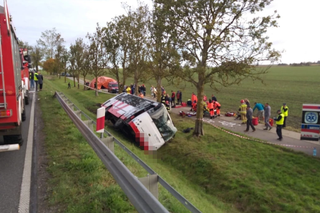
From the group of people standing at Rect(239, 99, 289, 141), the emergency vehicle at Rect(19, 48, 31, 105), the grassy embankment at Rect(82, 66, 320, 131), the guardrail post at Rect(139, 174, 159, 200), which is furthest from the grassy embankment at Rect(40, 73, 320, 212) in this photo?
the grassy embankment at Rect(82, 66, 320, 131)

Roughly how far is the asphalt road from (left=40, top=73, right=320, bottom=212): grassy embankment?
0.61 meters

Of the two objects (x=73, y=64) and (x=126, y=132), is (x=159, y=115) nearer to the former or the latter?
(x=126, y=132)

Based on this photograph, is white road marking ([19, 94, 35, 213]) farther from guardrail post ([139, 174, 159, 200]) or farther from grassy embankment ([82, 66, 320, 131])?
grassy embankment ([82, 66, 320, 131])

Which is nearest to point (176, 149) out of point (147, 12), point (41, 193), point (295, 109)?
point (41, 193)

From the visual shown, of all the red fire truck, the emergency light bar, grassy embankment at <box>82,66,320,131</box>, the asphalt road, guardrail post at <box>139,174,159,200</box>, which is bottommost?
grassy embankment at <box>82,66,320,131</box>

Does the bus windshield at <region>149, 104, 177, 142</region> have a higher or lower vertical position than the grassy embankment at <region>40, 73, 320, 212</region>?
higher

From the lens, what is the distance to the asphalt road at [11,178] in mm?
3771

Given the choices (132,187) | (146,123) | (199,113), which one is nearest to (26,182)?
(132,187)

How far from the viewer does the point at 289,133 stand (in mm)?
13625

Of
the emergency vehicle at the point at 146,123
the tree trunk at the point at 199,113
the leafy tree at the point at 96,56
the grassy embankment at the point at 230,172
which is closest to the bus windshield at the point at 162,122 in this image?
the emergency vehicle at the point at 146,123

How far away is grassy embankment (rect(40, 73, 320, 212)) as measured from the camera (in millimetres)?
7121

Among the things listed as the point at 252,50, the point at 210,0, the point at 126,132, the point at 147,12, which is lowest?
the point at 126,132

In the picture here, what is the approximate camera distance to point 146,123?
1045 centimetres

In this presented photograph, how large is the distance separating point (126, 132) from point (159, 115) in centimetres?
184
